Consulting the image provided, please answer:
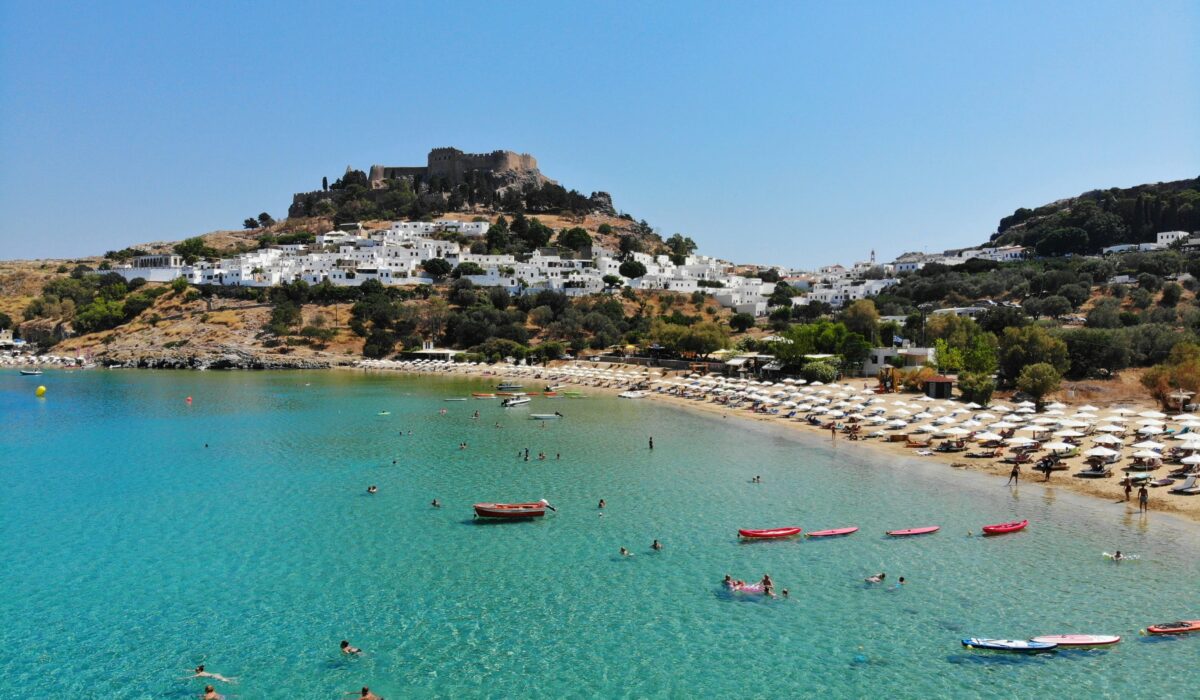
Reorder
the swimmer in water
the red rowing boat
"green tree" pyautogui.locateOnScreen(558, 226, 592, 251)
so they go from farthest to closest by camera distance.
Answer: "green tree" pyautogui.locateOnScreen(558, 226, 592, 251) < the red rowing boat < the swimmer in water

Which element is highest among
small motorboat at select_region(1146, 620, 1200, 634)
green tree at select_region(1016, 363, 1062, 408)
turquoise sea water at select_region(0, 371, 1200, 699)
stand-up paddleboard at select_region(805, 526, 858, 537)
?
green tree at select_region(1016, 363, 1062, 408)

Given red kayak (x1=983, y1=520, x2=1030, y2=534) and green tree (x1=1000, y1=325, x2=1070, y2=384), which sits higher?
green tree (x1=1000, y1=325, x2=1070, y2=384)

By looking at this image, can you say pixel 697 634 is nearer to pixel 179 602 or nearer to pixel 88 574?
pixel 179 602

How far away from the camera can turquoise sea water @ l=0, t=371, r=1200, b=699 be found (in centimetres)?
1406

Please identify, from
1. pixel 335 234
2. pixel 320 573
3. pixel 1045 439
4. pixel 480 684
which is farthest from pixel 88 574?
pixel 335 234

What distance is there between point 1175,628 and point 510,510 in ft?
55.8

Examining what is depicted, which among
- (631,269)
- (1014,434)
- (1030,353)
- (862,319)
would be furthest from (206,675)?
(631,269)

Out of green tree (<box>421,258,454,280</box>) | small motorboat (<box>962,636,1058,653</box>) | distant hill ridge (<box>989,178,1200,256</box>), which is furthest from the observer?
distant hill ridge (<box>989,178,1200,256</box>)

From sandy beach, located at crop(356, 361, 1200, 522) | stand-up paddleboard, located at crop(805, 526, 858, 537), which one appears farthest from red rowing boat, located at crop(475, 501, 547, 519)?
sandy beach, located at crop(356, 361, 1200, 522)

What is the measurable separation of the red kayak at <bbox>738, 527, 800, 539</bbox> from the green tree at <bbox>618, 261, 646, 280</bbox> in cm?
8831

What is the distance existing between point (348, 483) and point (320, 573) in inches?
390

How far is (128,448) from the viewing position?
35562 mm

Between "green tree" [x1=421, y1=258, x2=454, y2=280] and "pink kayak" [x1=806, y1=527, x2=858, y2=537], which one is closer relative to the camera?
"pink kayak" [x1=806, y1=527, x2=858, y2=537]

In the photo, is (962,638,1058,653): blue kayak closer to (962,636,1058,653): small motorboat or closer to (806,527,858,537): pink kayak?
(962,636,1058,653): small motorboat
